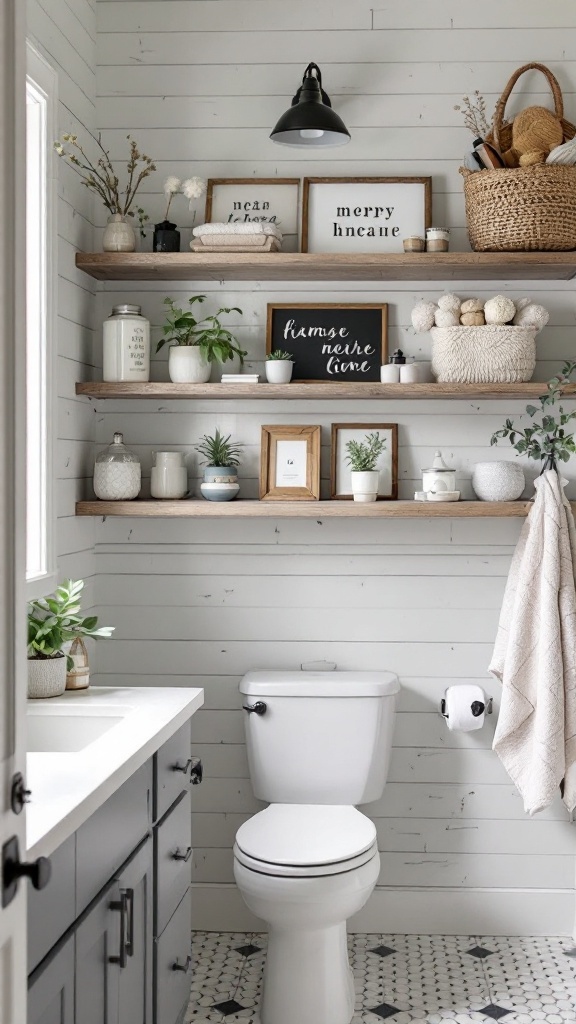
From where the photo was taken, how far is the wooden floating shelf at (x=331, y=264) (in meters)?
2.69

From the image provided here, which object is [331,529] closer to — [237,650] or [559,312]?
[237,650]

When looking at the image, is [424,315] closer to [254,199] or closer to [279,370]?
[279,370]

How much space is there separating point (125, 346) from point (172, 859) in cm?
137

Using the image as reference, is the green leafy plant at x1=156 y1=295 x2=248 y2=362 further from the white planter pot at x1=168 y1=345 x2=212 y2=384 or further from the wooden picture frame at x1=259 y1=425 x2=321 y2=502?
the wooden picture frame at x1=259 y1=425 x2=321 y2=502

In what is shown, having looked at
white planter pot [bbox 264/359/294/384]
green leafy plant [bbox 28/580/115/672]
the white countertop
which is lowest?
the white countertop

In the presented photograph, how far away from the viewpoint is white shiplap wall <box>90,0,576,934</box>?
2891 mm

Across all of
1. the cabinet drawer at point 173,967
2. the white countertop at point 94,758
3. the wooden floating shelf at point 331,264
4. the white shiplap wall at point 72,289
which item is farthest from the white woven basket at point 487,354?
the cabinet drawer at point 173,967

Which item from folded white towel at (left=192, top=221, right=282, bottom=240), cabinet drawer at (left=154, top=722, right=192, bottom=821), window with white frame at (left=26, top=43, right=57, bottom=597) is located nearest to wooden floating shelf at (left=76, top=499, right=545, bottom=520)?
window with white frame at (left=26, top=43, right=57, bottom=597)

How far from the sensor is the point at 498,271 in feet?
9.17

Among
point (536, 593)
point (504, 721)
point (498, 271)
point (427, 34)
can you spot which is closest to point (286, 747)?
point (504, 721)

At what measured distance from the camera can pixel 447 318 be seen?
2.75m

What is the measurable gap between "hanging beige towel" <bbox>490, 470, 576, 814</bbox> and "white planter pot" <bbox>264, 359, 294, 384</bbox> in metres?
0.76

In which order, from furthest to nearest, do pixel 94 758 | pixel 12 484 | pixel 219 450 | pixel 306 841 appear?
1. pixel 219 450
2. pixel 306 841
3. pixel 94 758
4. pixel 12 484

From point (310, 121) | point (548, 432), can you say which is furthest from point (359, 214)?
point (548, 432)
